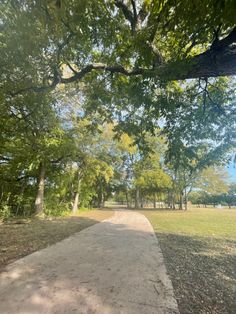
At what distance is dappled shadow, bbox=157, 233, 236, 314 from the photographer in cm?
333

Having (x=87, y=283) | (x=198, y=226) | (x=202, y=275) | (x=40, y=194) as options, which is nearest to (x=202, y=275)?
(x=202, y=275)

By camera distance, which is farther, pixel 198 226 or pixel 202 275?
pixel 198 226

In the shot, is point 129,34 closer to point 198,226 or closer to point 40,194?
point 198,226

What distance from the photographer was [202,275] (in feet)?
14.9

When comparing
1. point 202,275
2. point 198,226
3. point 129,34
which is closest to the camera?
point 202,275

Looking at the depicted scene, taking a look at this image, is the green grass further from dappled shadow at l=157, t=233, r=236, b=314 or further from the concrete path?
the concrete path

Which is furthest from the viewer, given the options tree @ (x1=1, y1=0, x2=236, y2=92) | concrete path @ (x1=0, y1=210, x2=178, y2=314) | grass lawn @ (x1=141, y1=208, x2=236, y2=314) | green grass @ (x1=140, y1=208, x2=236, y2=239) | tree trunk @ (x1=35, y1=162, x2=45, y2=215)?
tree trunk @ (x1=35, y1=162, x2=45, y2=215)

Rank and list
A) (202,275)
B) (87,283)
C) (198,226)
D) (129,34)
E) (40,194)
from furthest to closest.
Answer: (40,194) < (198,226) < (129,34) < (202,275) < (87,283)

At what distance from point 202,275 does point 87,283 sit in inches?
90.3

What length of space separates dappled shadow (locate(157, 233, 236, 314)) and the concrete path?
8.9 inches

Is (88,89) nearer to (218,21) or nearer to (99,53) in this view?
(99,53)

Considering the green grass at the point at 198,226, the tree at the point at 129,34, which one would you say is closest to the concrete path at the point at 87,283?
the tree at the point at 129,34

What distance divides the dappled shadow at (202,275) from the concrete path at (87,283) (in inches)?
8.9

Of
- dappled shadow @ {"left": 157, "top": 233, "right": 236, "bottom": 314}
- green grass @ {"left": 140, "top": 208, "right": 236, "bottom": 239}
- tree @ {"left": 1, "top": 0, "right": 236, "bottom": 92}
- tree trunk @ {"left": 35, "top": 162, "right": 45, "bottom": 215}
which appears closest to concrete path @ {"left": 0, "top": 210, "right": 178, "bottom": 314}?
dappled shadow @ {"left": 157, "top": 233, "right": 236, "bottom": 314}
